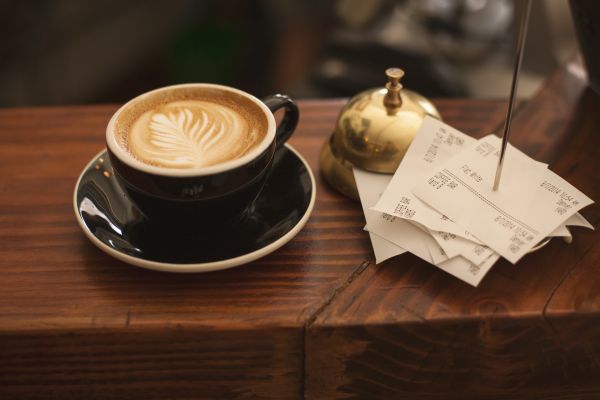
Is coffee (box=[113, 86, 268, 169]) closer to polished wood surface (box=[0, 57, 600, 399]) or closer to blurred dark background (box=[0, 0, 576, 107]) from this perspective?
polished wood surface (box=[0, 57, 600, 399])

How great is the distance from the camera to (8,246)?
28.6 inches

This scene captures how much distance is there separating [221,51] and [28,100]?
71 centimetres

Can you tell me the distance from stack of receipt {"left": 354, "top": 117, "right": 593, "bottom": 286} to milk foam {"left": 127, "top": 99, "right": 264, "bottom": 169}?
161 millimetres

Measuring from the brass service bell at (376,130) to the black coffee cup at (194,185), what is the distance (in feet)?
0.38

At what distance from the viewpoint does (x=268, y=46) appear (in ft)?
8.46

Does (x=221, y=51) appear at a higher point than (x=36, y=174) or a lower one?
lower

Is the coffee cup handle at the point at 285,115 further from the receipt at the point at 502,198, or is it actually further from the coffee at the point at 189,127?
the receipt at the point at 502,198

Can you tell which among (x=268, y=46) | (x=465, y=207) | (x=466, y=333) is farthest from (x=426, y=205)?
(x=268, y=46)

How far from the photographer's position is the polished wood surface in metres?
0.63

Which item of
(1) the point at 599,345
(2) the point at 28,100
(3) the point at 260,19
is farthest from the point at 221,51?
(1) the point at 599,345

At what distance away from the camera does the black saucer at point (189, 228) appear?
662 mm

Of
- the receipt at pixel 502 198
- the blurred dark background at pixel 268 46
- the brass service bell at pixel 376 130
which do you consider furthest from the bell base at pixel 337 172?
the blurred dark background at pixel 268 46

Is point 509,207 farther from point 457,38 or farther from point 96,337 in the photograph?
point 457,38

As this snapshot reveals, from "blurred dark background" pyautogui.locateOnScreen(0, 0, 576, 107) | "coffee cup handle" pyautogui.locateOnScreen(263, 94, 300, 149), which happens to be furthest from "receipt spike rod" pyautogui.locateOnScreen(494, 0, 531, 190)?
"blurred dark background" pyautogui.locateOnScreen(0, 0, 576, 107)
